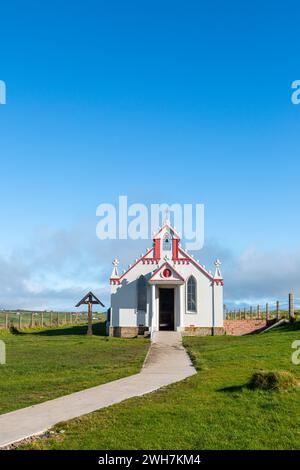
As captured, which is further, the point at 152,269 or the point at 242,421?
the point at 152,269

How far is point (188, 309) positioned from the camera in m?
36.9

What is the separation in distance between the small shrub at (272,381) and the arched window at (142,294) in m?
25.3

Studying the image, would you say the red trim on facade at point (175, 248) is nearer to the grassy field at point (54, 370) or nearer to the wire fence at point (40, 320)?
the wire fence at point (40, 320)

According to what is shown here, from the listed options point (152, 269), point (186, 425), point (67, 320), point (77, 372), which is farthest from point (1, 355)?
point (67, 320)

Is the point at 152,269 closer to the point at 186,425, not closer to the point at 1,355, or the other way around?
the point at 1,355

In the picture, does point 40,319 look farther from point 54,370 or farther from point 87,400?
point 87,400

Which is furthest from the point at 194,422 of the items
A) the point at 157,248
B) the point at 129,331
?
the point at 157,248

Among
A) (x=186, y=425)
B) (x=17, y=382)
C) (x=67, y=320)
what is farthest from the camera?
(x=67, y=320)

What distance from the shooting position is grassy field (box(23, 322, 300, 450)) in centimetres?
786

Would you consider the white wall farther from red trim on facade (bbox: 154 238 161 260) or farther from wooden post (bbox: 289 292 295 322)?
wooden post (bbox: 289 292 295 322)

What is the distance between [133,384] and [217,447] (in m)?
5.87

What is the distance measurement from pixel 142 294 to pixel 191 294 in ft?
11.8

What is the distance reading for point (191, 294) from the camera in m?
37.1

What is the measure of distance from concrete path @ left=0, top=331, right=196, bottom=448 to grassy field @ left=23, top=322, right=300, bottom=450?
0.41m
